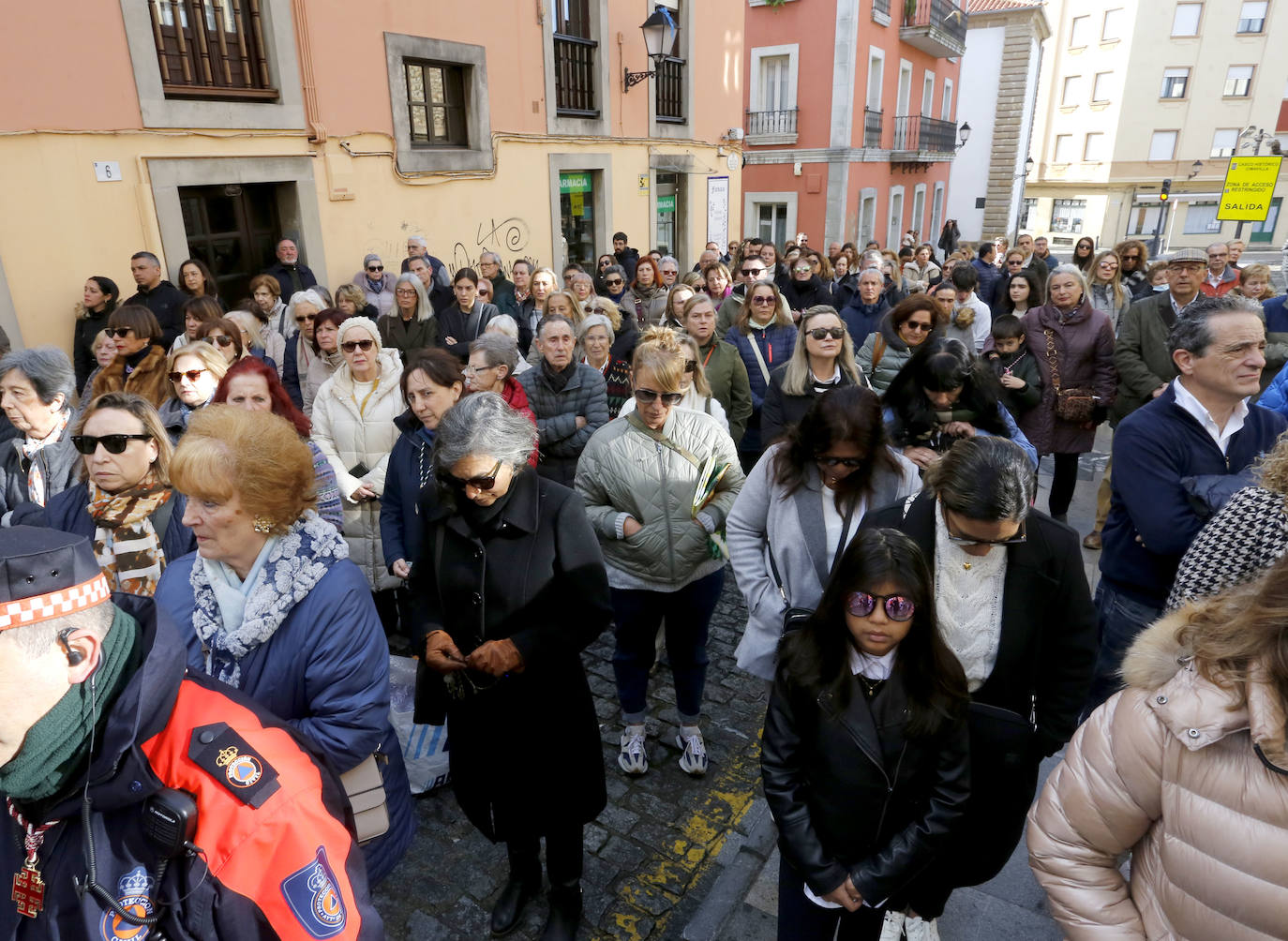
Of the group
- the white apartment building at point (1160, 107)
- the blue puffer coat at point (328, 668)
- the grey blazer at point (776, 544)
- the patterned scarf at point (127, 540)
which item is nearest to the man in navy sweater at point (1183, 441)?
the grey blazer at point (776, 544)

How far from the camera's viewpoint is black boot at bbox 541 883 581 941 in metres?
2.71

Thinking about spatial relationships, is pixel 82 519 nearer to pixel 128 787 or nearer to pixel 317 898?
pixel 128 787

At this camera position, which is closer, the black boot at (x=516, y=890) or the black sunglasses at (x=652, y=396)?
the black boot at (x=516, y=890)

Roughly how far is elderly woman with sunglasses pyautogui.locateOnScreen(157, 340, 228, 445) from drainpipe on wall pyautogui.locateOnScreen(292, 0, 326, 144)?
17.7 feet

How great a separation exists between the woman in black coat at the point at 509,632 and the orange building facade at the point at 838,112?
2205 cm

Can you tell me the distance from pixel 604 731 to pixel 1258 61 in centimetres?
5097

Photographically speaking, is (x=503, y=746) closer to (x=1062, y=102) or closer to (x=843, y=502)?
(x=843, y=502)

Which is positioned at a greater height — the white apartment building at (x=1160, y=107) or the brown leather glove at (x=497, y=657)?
the white apartment building at (x=1160, y=107)

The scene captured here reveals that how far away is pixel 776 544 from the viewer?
9.40 feet

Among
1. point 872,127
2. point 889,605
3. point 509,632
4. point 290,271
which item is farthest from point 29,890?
point 872,127

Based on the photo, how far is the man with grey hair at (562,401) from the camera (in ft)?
15.7

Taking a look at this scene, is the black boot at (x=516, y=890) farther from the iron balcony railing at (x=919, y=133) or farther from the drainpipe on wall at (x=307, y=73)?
the iron balcony railing at (x=919, y=133)

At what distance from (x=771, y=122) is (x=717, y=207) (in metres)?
8.81

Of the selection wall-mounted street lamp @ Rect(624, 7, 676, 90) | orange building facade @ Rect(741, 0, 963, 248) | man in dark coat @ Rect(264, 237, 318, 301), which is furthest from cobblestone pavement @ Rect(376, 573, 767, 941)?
orange building facade @ Rect(741, 0, 963, 248)
